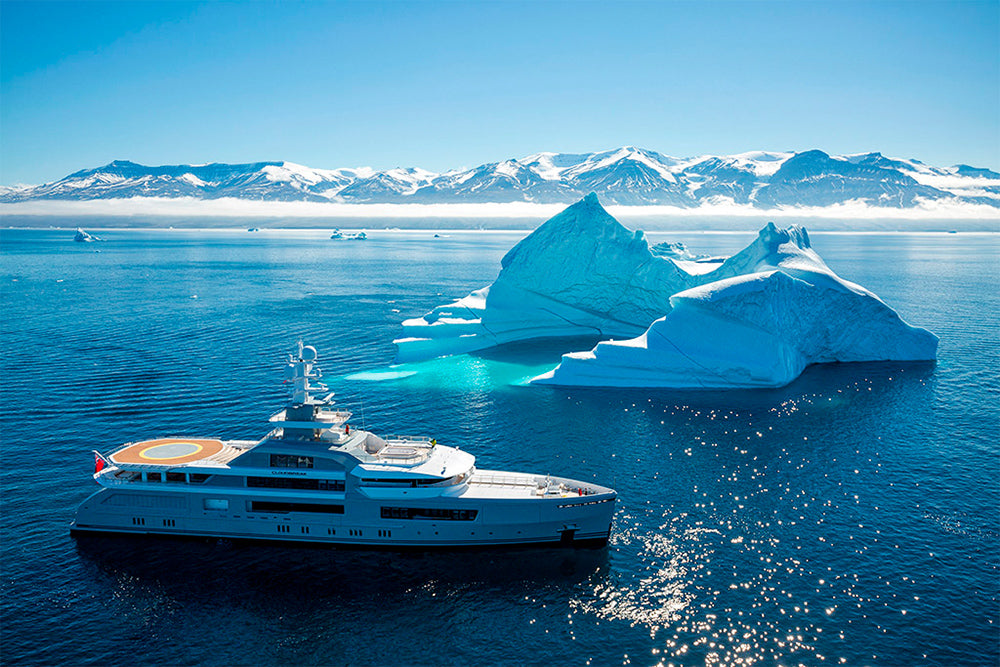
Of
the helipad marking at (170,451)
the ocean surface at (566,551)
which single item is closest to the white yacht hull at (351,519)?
the ocean surface at (566,551)

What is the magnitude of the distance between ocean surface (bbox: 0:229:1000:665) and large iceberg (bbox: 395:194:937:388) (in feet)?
10.7

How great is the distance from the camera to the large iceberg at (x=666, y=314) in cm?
6431

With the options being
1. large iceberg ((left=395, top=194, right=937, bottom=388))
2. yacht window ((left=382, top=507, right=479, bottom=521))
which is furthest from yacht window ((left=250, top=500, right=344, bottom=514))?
large iceberg ((left=395, top=194, right=937, bottom=388))

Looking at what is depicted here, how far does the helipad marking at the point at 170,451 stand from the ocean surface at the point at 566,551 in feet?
15.0

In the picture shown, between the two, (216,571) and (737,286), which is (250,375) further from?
(737,286)

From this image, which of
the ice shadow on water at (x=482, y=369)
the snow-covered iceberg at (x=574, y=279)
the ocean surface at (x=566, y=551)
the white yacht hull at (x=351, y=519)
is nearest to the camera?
the ocean surface at (x=566, y=551)

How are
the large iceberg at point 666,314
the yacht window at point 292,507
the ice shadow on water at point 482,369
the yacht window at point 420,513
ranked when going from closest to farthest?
the yacht window at point 420,513
the yacht window at point 292,507
the large iceberg at point 666,314
the ice shadow on water at point 482,369

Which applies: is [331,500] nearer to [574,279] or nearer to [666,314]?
[666,314]

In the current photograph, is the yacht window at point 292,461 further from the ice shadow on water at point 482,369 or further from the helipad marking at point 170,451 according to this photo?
the ice shadow on water at point 482,369

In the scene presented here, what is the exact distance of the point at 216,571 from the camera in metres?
32.9

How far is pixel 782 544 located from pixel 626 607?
10115mm

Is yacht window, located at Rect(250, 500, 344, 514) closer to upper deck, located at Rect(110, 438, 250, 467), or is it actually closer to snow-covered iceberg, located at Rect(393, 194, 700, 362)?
upper deck, located at Rect(110, 438, 250, 467)

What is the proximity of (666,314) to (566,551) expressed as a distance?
46473 mm

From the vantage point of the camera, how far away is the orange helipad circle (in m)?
37.0
